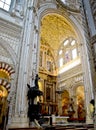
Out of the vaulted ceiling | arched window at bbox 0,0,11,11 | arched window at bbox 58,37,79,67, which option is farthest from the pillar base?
arched window at bbox 58,37,79,67

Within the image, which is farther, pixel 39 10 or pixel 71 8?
pixel 71 8

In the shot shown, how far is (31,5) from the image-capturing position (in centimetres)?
1091

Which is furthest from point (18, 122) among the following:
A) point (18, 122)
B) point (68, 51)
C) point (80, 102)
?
point (68, 51)

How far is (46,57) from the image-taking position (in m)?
20.4

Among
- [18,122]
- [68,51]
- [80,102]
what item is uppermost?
[68,51]

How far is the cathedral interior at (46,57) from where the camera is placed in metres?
7.49

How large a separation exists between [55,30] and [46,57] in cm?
426

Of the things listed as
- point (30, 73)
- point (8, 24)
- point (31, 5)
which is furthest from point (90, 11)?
point (31, 5)

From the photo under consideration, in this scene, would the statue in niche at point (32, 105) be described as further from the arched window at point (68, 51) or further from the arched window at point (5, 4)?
the arched window at point (68, 51)

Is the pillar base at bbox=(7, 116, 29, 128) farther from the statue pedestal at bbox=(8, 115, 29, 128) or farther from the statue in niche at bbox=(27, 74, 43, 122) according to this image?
the statue in niche at bbox=(27, 74, 43, 122)

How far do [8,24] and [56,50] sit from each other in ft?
41.3

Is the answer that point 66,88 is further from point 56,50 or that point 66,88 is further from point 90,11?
point 90,11

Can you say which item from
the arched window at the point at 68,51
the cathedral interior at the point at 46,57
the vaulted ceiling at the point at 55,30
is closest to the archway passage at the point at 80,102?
the cathedral interior at the point at 46,57

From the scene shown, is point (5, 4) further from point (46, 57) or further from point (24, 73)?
point (46, 57)
